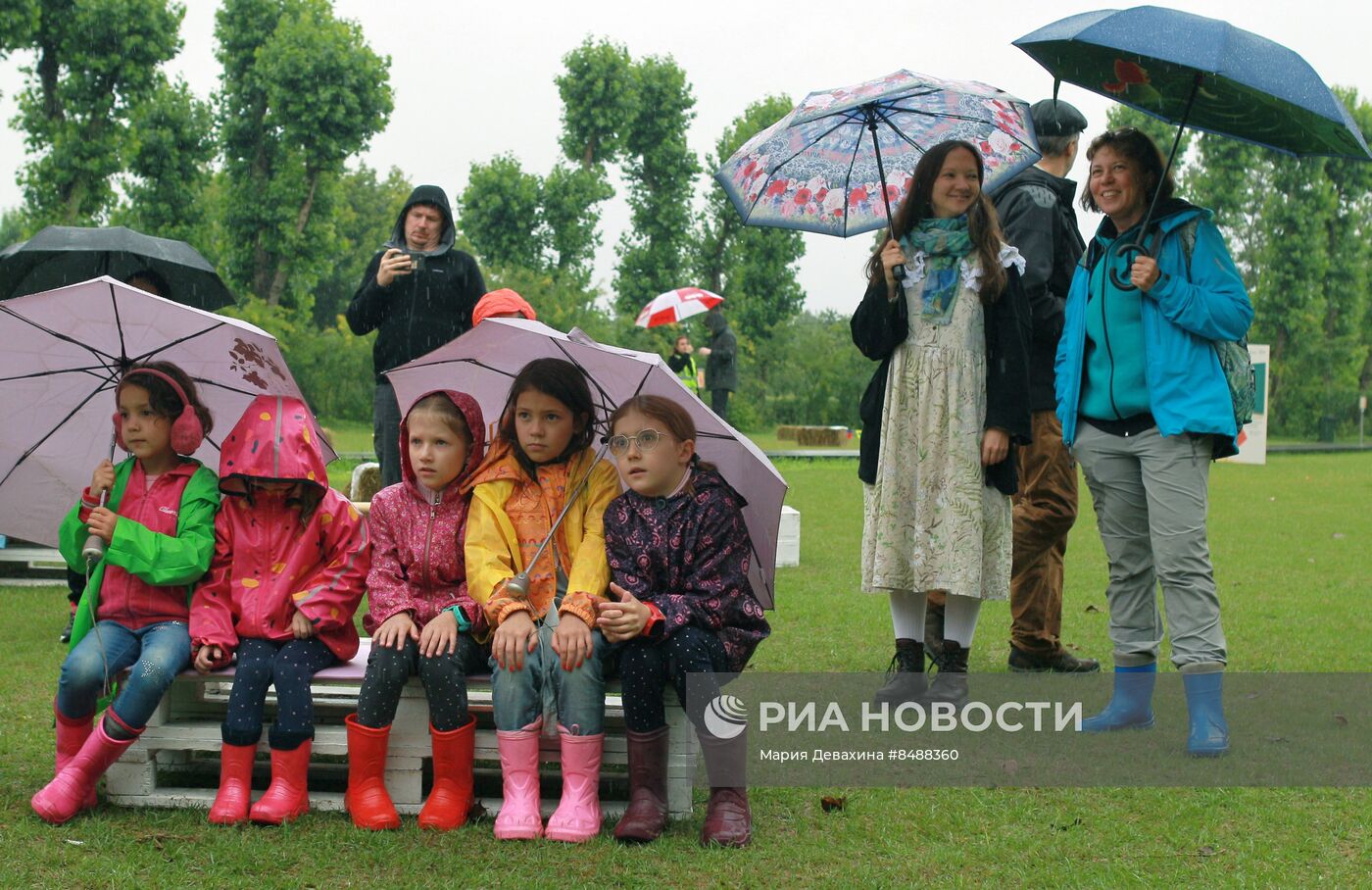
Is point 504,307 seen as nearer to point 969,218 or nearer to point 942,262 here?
point 942,262

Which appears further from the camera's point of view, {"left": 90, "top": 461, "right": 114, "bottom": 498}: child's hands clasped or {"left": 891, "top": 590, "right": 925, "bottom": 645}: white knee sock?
{"left": 891, "top": 590, "right": 925, "bottom": 645}: white knee sock

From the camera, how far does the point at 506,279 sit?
40062mm

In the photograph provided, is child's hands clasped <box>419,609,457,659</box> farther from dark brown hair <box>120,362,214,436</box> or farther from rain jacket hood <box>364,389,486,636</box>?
dark brown hair <box>120,362,214,436</box>

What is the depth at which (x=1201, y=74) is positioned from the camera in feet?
14.1

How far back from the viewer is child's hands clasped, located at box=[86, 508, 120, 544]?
3.81 metres

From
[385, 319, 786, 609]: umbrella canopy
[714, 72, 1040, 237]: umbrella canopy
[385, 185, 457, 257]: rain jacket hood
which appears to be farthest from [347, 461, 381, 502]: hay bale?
[385, 319, 786, 609]: umbrella canopy

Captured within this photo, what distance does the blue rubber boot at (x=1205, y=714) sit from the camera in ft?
14.1

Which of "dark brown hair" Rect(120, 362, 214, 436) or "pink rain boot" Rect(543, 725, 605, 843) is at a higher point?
"dark brown hair" Rect(120, 362, 214, 436)

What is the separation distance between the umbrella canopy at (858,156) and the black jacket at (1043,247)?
0.93ft

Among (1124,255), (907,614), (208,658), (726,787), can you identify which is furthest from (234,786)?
(1124,255)

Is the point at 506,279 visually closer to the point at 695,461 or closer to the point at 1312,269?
the point at 1312,269

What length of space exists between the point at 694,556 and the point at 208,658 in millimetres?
1444

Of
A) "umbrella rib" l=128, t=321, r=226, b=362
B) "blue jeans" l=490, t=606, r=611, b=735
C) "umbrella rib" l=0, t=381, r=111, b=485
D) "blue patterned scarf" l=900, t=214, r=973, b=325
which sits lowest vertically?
"blue jeans" l=490, t=606, r=611, b=735

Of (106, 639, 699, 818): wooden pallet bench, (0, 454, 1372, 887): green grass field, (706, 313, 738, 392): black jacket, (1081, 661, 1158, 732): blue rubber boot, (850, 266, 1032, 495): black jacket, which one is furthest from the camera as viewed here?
(706, 313, 738, 392): black jacket
